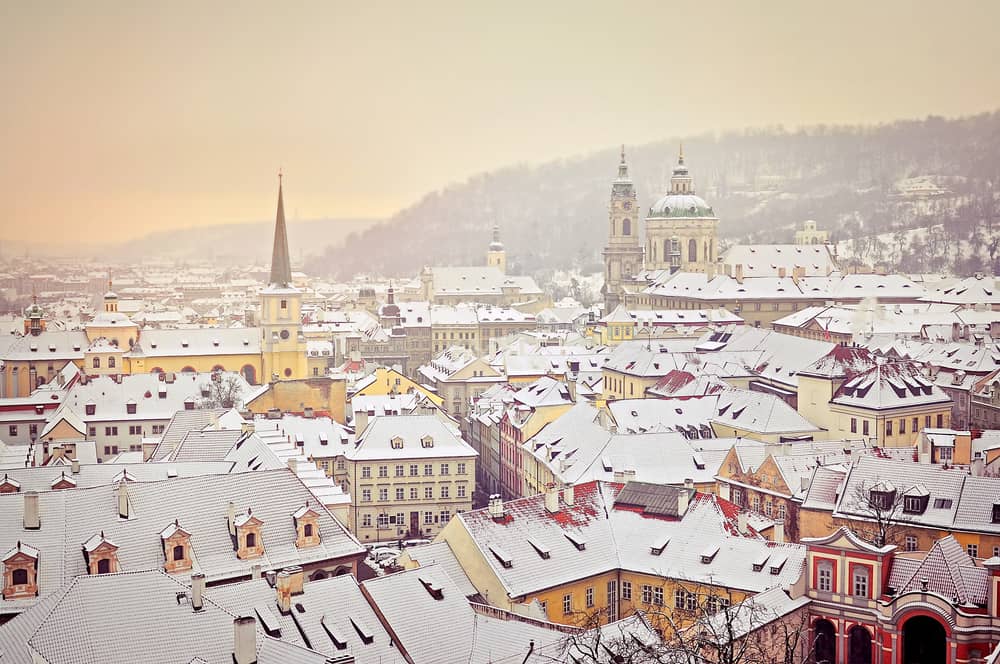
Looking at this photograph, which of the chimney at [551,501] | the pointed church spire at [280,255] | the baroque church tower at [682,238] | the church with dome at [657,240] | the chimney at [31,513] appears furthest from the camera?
the baroque church tower at [682,238]

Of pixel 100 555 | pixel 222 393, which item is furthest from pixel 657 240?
pixel 100 555

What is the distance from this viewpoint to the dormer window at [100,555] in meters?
32.3

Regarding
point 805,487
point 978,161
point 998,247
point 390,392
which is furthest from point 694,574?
point 978,161

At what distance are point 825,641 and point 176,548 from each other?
19415mm

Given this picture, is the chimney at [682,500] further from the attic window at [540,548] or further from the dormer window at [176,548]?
the dormer window at [176,548]

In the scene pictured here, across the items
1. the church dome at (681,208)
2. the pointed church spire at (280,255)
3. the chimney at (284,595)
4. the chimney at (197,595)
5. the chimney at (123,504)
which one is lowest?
the chimney at (284,595)

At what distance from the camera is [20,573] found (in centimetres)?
3112

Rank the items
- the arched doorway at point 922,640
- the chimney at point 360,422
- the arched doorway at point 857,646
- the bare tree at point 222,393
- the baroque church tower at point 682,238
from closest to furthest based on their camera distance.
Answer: the arched doorway at point 922,640 < the arched doorway at point 857,646 < the chimney at point 360,422 < the bare tree at point 222,393 < the baroque church tower at point 682,238

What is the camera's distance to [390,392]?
244 feet

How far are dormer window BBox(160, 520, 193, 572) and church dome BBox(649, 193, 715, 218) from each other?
10929 cm

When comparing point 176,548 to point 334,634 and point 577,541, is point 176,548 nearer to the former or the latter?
point 334,634

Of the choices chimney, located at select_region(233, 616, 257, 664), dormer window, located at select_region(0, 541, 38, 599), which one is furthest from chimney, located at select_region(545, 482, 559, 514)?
dormer window, located at select_region(0, 541, 38, 599)

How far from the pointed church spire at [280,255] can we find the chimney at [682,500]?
5303 cm

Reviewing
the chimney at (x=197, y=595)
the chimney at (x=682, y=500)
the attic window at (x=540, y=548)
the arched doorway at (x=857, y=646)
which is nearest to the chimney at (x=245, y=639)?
the chimney at (x=197, y=595)
